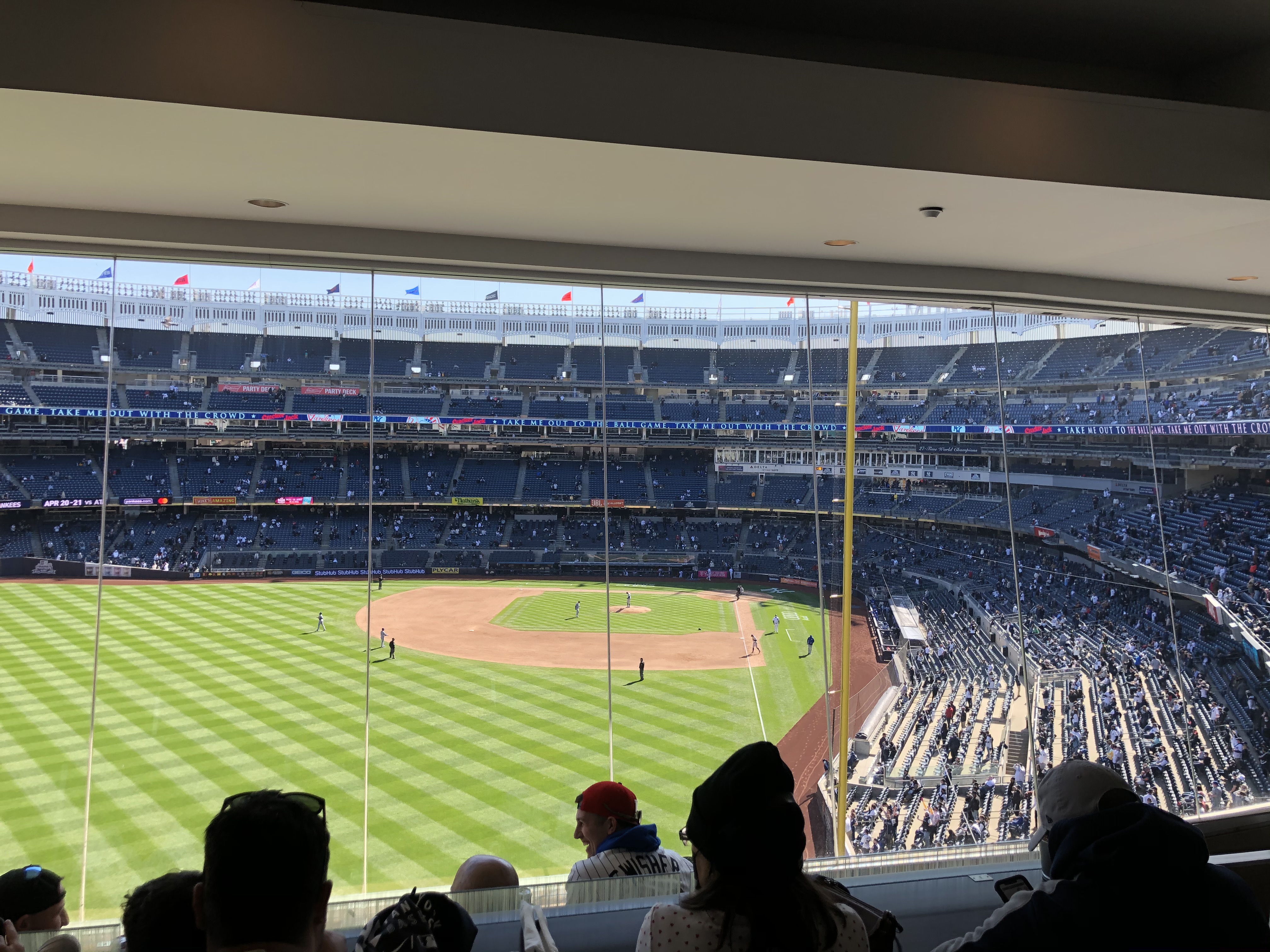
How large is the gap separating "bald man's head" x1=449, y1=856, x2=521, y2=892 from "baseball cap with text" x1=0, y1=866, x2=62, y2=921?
3.11ft

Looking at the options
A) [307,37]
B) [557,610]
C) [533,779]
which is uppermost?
[307,37]

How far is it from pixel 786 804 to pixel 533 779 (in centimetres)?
656

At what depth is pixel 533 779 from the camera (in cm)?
716

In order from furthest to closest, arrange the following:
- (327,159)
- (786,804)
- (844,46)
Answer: (844,46) < (327,159) < (786,804)

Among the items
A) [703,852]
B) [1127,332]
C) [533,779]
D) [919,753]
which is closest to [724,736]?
[533,779]

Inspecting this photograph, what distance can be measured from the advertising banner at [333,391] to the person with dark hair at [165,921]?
326 cm

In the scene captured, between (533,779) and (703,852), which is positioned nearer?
(703,852)

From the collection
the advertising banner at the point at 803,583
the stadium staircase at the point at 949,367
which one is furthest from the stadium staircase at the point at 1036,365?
the advertising banner at the point at 803,583

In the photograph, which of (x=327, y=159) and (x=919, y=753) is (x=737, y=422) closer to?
(x=919, y=753)

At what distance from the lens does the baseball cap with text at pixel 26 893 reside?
1828 mm

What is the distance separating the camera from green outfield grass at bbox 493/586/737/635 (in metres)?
5.15

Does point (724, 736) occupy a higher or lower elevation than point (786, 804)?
lower

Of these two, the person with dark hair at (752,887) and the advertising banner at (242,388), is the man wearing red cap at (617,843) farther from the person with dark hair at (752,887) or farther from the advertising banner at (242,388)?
the advertising banner at (242,388)

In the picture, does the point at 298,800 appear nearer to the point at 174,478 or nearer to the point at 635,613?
the point at 174,478
